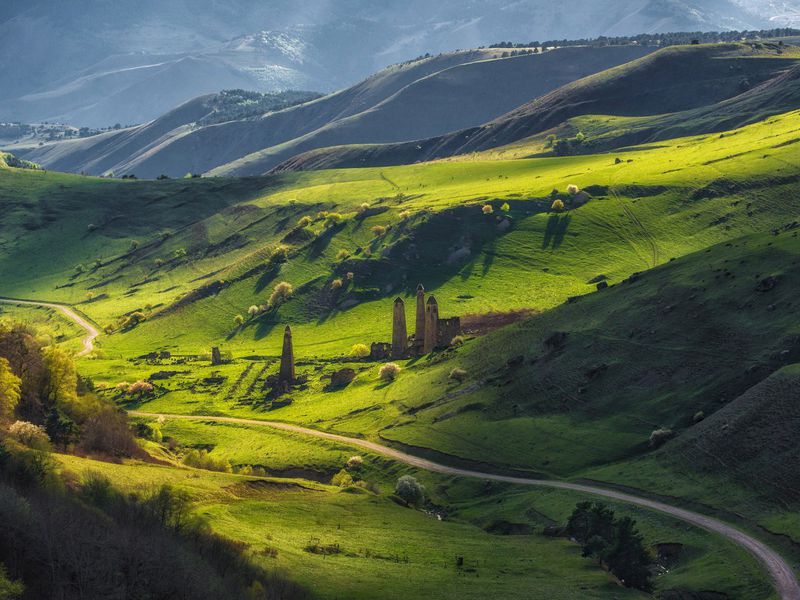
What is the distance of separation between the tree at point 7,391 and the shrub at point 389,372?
171 feet

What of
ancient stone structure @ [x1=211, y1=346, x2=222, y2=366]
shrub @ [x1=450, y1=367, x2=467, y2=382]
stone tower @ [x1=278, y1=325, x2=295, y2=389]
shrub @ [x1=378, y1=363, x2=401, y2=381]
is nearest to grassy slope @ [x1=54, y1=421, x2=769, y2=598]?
shrub @ [x1=450, y1=367, x2=467, y2=382]

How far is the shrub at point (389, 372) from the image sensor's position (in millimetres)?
136750

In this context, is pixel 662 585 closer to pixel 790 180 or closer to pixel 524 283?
pixel 524 283

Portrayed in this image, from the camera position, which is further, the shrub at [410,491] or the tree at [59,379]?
the tree at [59,379]

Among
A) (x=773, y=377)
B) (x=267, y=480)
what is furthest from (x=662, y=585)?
(x=267, y=480)

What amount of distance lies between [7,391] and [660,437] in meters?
53.5

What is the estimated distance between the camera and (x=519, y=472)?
310ft

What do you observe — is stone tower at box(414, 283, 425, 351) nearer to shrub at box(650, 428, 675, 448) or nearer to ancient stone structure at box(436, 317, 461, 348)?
ancient stone structure at box(436, 317, 461, 348)

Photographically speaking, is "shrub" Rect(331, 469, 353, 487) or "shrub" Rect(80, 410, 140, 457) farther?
"shrub" Rect(331, 469, 353, 487)

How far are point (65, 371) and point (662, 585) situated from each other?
202ft

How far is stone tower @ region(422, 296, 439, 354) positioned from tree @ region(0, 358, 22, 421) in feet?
215

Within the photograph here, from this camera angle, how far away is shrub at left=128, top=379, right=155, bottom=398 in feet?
505

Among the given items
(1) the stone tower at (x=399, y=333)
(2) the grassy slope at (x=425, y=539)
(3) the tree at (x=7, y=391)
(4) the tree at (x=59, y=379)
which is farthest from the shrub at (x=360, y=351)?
(3) the tree at (x=7, y=391)

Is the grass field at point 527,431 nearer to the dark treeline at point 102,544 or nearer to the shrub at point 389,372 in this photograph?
the shrub at point 389,372
